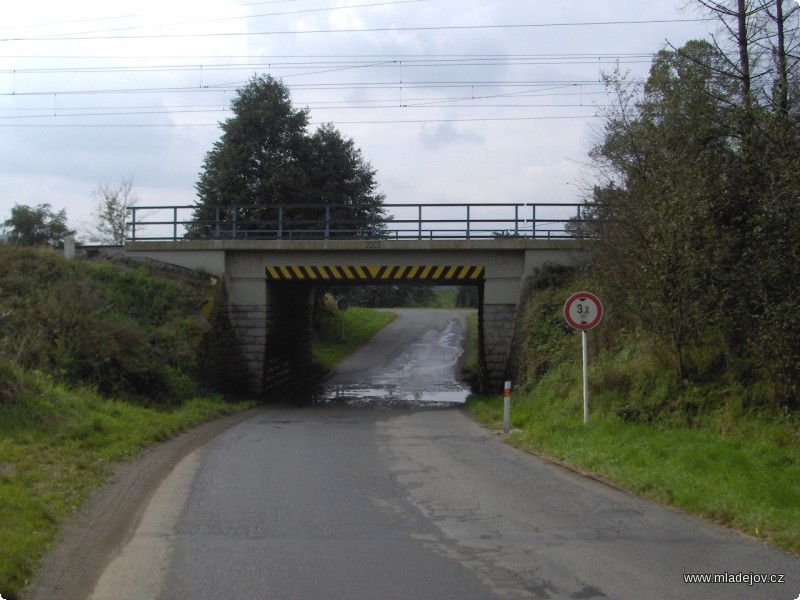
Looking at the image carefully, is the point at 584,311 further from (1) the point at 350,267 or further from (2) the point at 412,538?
(1) the point at 350,267

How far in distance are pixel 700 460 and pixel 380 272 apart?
1787 centimetres

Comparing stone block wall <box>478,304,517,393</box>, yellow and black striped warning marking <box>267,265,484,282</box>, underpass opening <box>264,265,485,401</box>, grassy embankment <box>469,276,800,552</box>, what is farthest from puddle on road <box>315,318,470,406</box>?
grassy embankment <box>469,276,800,552</box>

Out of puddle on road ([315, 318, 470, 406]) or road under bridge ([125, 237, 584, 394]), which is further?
road under bridge ([125, 237, 584, 394])

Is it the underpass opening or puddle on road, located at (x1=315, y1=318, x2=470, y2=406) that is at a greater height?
the underpass opening

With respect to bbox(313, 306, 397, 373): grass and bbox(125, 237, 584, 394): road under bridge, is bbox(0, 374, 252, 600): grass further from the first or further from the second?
bbox(313, 306, 397, 373): grass

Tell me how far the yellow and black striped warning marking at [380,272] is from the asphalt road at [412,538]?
49.2 ft

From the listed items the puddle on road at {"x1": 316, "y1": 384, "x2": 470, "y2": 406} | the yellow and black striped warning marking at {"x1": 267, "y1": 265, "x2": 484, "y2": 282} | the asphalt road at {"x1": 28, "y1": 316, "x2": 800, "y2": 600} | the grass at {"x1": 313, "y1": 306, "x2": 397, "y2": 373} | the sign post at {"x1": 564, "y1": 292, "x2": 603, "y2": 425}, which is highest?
the yellow and black striped warning marking at {"x1": 267, "y1": 265, "x2": 484, "y2": 282}

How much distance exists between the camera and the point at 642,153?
15930 mm

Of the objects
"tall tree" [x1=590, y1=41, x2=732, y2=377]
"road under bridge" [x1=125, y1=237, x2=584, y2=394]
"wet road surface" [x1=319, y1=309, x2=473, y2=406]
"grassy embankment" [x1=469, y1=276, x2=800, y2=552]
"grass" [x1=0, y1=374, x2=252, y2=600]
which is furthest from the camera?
"wet road surface" [x1=319, y1=309, x2=473, y2=406]

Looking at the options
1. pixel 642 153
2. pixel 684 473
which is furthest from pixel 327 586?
pixel 642 153

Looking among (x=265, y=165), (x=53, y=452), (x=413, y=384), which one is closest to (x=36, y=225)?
(x=265, y=165)

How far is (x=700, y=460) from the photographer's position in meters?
10.4

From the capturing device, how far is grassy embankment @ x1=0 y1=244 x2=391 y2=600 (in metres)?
8.74

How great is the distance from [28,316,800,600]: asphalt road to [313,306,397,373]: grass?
26958 millimetres
